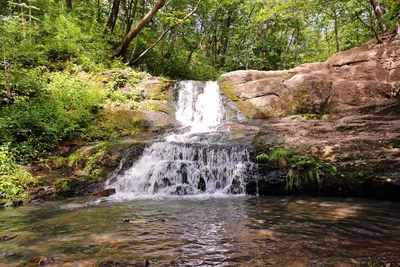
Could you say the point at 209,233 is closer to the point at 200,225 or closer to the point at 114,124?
the point at 200,225

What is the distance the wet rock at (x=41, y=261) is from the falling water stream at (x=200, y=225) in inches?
1.7

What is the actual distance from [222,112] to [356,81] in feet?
20.2

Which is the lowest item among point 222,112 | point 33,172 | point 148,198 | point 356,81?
point 148,198

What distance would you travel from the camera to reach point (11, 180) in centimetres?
661

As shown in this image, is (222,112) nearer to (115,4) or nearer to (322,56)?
(115,4)

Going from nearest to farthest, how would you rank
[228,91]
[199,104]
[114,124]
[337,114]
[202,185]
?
1. [202,185]
2. [114,124]
3. [337,114]
4. [199,104]
5. [228,91]

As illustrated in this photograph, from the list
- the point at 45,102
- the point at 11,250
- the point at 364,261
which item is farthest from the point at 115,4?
the point at 364,261

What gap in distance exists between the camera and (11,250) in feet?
9.78

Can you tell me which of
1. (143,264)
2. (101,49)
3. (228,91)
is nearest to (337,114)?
(228,91)

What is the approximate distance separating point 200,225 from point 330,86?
10836 millimetres

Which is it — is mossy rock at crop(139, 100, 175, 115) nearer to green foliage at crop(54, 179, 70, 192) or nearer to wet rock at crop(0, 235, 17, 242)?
green foliage at crop(54, 179, 70, 192)

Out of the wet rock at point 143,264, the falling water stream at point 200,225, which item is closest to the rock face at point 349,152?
the falling water stream at point 200,225

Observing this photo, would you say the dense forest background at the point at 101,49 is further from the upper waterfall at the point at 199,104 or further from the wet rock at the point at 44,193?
the upper waterfall at the point at 199,104

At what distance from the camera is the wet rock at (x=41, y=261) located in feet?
8.38
